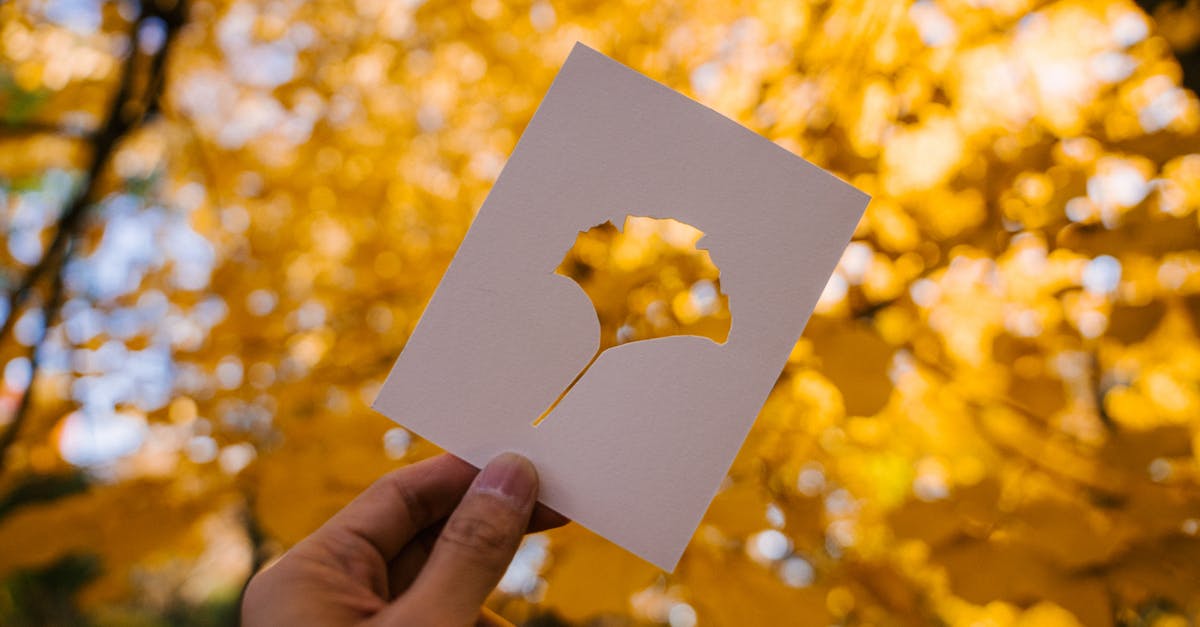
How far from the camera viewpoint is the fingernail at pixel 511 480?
635 millimetres

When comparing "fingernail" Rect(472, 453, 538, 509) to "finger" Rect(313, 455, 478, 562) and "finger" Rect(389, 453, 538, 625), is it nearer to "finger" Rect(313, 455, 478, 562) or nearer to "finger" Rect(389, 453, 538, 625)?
"finger" Rect(389, 453, 538, 625)

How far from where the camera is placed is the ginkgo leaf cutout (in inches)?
32.7

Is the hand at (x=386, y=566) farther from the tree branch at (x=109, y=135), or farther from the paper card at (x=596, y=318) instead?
the tree branch at (x=109, y=135)

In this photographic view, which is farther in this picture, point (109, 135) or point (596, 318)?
point (109, 135)

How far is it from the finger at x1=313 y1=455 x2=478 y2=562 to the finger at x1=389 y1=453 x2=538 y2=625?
151 millimetres

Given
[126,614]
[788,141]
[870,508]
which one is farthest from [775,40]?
[126,614]

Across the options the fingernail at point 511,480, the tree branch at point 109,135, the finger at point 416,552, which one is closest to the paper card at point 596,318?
the fingernail at point 511,480

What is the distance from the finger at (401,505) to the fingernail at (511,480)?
0.16 meters

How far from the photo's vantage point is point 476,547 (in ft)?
2.00

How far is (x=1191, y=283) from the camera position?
749 mm

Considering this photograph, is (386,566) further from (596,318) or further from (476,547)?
(596,318)

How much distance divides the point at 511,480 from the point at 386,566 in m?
0.24

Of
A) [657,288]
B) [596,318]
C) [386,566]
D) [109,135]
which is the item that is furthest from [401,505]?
[109,135]

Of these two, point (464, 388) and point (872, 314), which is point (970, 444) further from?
point (464, 388)
